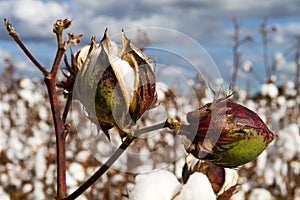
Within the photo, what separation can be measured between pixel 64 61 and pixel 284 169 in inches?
144

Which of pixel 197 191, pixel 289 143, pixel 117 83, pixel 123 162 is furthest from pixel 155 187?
→ pixel 289 143

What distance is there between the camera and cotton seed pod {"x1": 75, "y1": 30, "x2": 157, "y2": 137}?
84cm

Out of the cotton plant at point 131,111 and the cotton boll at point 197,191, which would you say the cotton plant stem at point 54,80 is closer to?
the cotton plant at point 131,111

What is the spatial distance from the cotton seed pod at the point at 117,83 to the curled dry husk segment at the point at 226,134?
8 cm

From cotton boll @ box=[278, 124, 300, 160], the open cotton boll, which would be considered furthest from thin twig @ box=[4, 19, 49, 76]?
cotton boll @ box=[278, 124, 300, 160]

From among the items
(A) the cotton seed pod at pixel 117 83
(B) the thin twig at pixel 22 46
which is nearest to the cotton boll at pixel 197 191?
(A) the cotton seed pod at pixel 117 83

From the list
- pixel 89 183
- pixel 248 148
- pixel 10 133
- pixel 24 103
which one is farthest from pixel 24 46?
pixel 24 103

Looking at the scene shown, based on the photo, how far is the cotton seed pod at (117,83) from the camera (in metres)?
0.84

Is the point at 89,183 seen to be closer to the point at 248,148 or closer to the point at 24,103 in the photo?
the point at 248,148

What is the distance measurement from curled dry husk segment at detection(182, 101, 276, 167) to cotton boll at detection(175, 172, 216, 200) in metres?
0.07

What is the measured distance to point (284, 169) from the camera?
441cm

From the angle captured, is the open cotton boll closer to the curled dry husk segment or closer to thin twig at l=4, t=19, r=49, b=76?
the curled dry husk segment

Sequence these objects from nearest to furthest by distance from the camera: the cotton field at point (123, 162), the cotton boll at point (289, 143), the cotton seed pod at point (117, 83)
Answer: the cotton seed pod at point (117, 83) → the cotton field at point (123, 162) → the cotton boll at point (289, 143)

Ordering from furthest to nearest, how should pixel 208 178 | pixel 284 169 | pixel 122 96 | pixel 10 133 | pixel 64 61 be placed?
pixel 10 133 < pixel 284 169 < pixel 208 178 < pixel 64 61 < pixel 122 96
